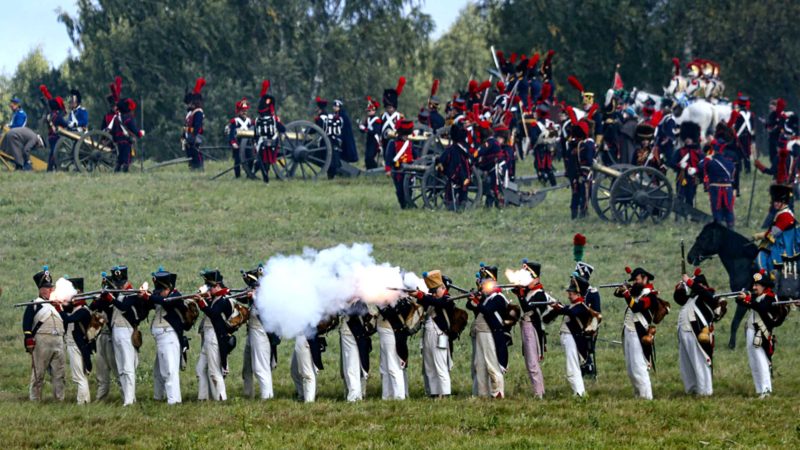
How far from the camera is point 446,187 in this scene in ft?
94.1

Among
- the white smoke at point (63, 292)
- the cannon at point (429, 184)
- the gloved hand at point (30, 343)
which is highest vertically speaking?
the cannon at point (429, 184)

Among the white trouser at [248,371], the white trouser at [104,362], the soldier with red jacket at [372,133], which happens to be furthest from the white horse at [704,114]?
the white trouser at [104,362]

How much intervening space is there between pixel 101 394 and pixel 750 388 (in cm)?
721

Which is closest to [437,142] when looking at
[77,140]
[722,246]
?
[77,140]

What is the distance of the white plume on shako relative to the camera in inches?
675

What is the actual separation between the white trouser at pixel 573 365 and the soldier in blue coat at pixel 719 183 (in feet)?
33.1

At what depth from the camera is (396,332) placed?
57.2ft

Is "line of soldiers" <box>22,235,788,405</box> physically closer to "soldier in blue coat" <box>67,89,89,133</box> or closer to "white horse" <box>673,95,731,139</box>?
"white horse" <box>673,95,731,139</box>

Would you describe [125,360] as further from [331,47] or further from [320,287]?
[331,47]

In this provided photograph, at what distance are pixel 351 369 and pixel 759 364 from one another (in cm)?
435

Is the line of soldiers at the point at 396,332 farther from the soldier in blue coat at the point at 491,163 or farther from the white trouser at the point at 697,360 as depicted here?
the soldier in blue coat at the point at 491,163

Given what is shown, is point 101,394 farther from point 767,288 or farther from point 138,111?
point 138,111

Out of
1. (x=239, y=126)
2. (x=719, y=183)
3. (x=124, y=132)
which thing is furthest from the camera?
(x=124, y=132)

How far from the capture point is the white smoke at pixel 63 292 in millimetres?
17625
